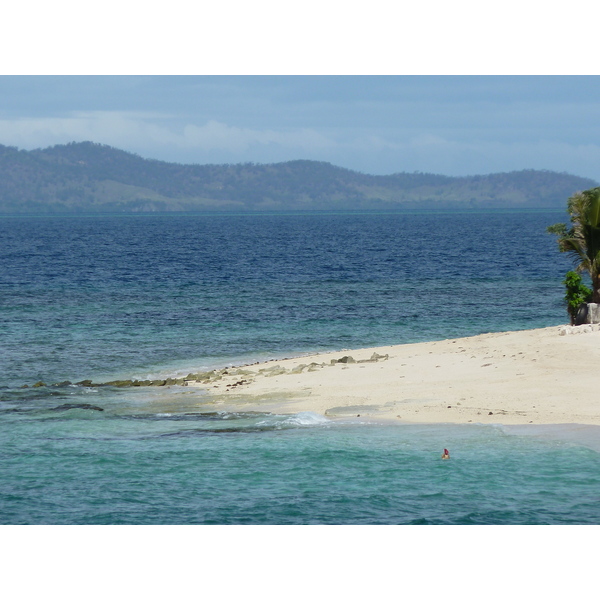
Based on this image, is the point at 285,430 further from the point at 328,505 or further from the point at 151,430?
the point at 328,505

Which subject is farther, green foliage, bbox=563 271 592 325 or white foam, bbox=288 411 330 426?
green foliage, bbox=563 271 592 325

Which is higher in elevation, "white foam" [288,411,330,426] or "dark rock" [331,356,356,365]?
"dark rock" [331,356,356,365]

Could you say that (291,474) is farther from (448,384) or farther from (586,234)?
(586,234)

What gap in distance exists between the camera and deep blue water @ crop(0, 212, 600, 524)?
21.1 m

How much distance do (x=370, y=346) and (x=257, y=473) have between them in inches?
910

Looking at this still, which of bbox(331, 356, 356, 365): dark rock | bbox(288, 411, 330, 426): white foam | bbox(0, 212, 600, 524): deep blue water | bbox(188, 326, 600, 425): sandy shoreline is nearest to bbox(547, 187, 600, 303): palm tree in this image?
bbox(188, 326, 600, 425): sandy shoreline

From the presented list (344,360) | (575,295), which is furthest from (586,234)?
(344,360)

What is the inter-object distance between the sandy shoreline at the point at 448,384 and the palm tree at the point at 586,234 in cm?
266

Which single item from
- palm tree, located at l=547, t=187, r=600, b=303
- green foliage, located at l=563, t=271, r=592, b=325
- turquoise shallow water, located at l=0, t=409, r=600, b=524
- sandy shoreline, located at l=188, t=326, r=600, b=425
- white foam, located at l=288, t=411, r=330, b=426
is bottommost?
turquoise shallow water, located at l=0, t=409, r=600, b=524

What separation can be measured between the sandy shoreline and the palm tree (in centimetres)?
266

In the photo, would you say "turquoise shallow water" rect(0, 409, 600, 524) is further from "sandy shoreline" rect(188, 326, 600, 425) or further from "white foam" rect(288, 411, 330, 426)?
"sandy shoreline" rect(188, 326, 600, 425)

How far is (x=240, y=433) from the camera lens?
27.4 meters

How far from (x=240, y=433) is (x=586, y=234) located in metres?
17.7

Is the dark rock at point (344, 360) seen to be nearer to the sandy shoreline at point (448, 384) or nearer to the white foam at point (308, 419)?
the sandy shoreline at point (448, 384)
